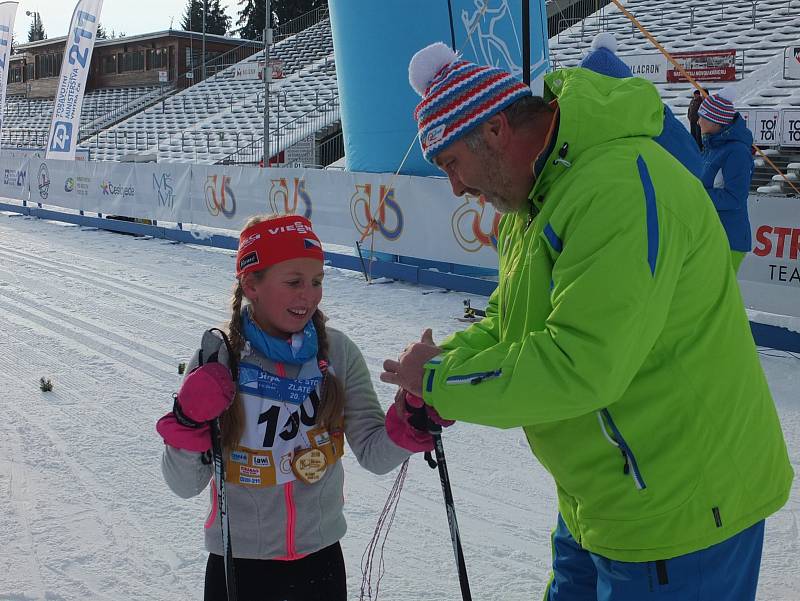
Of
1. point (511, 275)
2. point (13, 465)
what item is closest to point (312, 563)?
point (511, 275)

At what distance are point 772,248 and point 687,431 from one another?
255 inches

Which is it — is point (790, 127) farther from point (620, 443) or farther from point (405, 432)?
point (620, 443)

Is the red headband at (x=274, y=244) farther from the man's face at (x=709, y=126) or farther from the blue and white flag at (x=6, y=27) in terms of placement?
the blue and white flag at (x=6, y=27)

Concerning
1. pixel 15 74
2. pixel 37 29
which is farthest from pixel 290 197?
pixel 37 29

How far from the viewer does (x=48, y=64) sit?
54.7 meters

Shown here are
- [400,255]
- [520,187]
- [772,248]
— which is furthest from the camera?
[400,255]

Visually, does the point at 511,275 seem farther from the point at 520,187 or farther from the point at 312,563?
the point at 312,563

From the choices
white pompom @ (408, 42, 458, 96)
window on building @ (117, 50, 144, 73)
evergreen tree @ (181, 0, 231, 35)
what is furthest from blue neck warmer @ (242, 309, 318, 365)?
evergreen tree @ (181, 0, 231, 35)

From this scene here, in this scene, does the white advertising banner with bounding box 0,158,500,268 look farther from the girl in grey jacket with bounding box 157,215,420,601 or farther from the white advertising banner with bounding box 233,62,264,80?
the girl in grey jacket with bounding box 157,215,420,601

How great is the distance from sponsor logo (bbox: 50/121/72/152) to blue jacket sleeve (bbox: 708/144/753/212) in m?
17.6

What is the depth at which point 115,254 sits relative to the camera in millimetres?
13695

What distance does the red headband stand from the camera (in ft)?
7.52

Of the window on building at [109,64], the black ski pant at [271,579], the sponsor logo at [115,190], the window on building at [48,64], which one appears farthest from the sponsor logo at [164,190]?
the window on building at [48,64]

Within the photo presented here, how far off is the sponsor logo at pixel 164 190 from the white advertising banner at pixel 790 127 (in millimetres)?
10980
